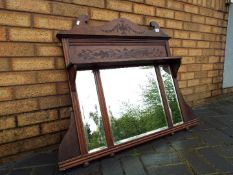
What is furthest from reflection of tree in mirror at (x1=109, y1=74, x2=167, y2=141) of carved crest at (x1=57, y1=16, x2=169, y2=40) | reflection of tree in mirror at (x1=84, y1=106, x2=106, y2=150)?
carved crest at (x1=57, y1=16, x2=169, y2=40)

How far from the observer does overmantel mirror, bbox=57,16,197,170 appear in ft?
6.60

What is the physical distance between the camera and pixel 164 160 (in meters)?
2.02

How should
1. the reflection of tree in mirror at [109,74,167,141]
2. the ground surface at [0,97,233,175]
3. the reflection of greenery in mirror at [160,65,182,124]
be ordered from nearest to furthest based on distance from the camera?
the ground surface at [0,97,233,175]
the reflection of tree in mirror at [109,74,167,141]
the reflection of greenery in mirror at [160,65,182,124]

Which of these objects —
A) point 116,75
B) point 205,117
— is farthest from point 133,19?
point 205,117

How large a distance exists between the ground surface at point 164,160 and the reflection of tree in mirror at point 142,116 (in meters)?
0.16

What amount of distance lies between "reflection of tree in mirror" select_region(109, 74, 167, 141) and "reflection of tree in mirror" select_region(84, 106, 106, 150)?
119 mm

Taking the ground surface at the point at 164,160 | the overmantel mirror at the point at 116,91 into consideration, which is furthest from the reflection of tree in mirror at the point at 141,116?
the ground surface at the point at 164,160

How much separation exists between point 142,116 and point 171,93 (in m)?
0.53

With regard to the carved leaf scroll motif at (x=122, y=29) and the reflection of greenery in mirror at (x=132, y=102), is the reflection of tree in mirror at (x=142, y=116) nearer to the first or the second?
the reflection of greenery in mirror at (x=132, y=102)

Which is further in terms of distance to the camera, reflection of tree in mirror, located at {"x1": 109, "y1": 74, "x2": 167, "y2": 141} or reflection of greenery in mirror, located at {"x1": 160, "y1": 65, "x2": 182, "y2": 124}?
reflection of greenery in mirror, located at {"x1": 160, "y1": 65, "x2": 182, "y2": 124}

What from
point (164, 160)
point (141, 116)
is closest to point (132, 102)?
point (141, 116)

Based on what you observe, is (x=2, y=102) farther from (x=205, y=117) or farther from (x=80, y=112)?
(x=205, y=117)

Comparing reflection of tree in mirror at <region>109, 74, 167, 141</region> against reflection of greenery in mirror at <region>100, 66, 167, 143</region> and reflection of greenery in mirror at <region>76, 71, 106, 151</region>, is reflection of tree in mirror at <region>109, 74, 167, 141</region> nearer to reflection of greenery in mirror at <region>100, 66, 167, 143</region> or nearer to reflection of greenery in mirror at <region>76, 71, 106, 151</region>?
reflection of greenery in mirror at <region>100, 66, 167, 143</region>

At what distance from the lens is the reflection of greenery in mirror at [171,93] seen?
262 centimetres
